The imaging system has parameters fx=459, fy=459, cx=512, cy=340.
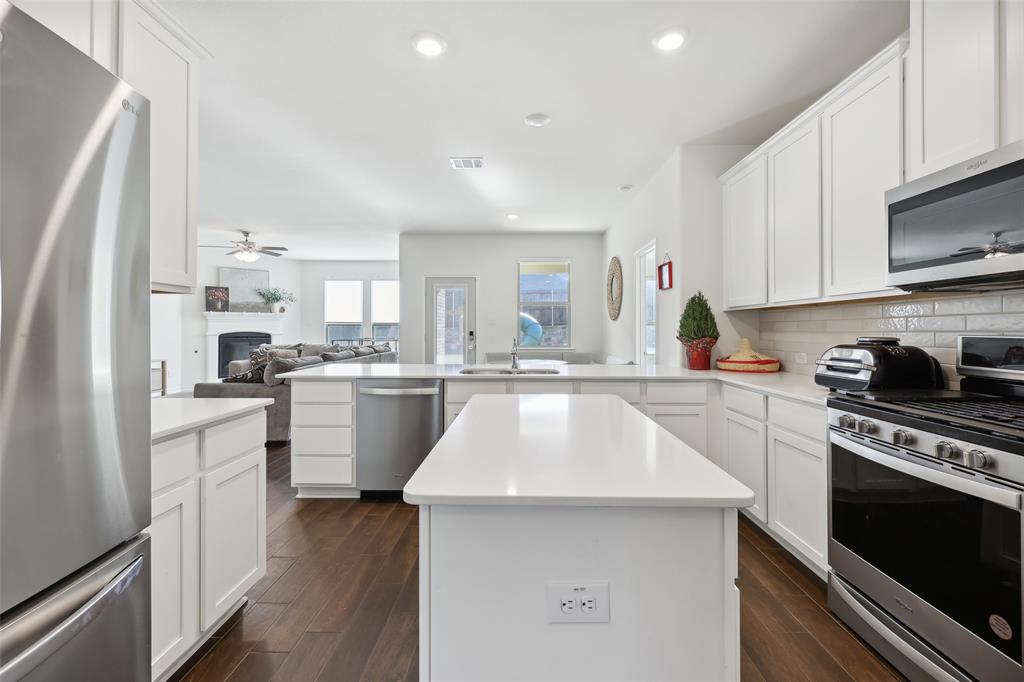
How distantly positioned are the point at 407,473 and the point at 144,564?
2248 millimetres

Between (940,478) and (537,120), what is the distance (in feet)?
9.62

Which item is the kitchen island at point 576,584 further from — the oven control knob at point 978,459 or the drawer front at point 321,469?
the drawer front at point 321,469

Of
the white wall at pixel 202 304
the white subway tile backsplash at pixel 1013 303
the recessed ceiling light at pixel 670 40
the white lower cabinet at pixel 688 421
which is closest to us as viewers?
the white subway tile backsplash at pixel 1013 303

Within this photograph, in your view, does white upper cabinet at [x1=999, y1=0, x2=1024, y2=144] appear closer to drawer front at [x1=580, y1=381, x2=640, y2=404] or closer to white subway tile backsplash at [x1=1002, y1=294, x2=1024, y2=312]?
white subway tile backsplash at [x1=1002, y1=294, x2=1024, y2=312]

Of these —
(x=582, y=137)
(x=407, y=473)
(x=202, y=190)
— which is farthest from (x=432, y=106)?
(x=202, y=190)

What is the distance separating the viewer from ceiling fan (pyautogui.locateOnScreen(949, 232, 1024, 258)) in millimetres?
1406

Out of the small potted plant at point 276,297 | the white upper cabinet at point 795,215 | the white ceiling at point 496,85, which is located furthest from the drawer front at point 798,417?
the small potted plant at point 276,297

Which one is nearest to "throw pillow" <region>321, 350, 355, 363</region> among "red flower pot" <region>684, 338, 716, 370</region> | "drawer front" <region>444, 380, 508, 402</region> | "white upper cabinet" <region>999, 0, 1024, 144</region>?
"drawer front" <region>444, 380, 508, 402</region>

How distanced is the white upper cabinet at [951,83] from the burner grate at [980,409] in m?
0.85

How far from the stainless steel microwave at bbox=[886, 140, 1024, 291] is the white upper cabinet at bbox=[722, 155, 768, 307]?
46.0 inches

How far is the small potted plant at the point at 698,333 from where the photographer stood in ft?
11.5

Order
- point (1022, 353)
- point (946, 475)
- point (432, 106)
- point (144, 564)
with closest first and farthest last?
point (144, 564)
point (946, 475)
point (1022, 353)
point (432, 106)

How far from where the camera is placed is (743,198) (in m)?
3.31

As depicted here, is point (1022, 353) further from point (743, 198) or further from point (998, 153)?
point (743, 198)
